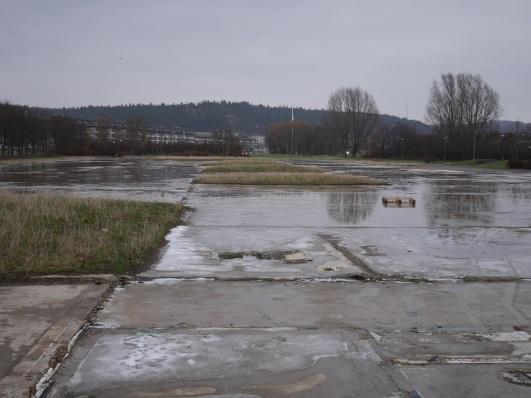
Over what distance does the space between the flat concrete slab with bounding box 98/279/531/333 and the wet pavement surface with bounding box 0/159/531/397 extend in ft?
0.07

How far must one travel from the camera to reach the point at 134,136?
5374 inches

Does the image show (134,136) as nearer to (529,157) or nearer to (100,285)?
(529,157)

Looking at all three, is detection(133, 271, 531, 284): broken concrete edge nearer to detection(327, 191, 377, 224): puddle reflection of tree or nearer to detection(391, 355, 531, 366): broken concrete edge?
detection(391, 355, 531, 366): broken concrete edge

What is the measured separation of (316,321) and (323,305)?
646mm

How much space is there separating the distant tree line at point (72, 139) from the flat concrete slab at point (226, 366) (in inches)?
3605

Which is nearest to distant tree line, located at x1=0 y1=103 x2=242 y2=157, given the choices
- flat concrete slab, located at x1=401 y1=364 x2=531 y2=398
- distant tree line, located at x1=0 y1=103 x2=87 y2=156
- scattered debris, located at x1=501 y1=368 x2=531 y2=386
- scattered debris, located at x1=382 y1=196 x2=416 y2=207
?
distant tree line, located at x1=0 y1=103 x2=87 y2=156

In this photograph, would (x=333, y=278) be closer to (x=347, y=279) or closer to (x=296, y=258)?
Answer: (x=347, y=279)

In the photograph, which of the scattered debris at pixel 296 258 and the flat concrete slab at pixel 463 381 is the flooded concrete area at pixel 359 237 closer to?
the scattered debris at pixel 296 258

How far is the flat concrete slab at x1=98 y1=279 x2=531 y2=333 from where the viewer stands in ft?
19.8

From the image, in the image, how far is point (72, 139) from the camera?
117625 millimetres

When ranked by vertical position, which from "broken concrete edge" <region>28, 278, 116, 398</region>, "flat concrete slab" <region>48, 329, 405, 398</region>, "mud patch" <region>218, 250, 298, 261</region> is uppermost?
"broken concrete edge" <region>28, 278, 116, 398</region>

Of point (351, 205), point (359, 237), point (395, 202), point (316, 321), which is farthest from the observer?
point (395, 202)

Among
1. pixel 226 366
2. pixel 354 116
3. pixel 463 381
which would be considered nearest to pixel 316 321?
pixel 226 366

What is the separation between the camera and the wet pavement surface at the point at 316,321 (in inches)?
176
